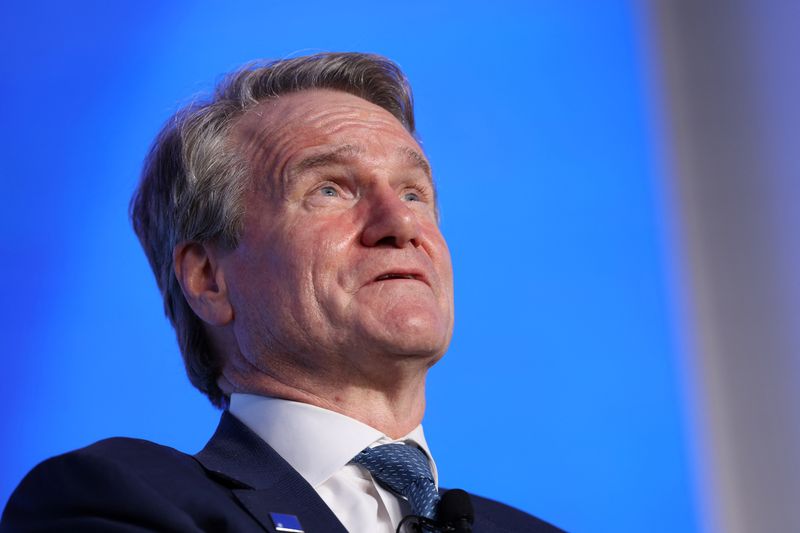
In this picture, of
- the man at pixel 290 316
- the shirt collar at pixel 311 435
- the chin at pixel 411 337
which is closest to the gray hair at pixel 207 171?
the man at pixel 290 316

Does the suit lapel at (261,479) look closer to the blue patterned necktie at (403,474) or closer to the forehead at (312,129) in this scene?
the blue patterned necktie at (403,474)

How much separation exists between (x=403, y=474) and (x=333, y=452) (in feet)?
0.38

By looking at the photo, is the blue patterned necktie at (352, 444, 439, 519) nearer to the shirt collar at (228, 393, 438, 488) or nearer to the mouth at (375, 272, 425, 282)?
the shirt collar at (228, 393, 438, 488)

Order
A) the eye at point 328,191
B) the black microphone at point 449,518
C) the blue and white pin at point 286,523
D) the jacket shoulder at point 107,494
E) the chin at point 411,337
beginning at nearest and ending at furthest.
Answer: the jacket shoulder at point 107,494, the blue and white pin at point 286,523, the black microphone at point 449,518, the chin at point 411,337, the eye at point 328,191

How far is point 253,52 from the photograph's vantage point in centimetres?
262

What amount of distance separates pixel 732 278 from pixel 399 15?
1271mm

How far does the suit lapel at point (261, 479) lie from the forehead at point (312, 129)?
0.50 meters

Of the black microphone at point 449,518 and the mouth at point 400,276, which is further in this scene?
the mouth at point 400,276

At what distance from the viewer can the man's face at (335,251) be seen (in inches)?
69.6

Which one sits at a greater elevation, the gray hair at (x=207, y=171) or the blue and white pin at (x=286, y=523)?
the gray hair at (x=207, y=171)

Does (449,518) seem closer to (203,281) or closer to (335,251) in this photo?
(335,251)

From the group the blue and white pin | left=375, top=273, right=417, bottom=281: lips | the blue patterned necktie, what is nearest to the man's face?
left=375, top=273, right=417, bottom=281: lips

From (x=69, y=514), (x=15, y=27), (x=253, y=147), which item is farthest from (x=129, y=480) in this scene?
(x=15, y=27)

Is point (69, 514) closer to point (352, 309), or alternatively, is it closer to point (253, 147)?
point (352, 309)
